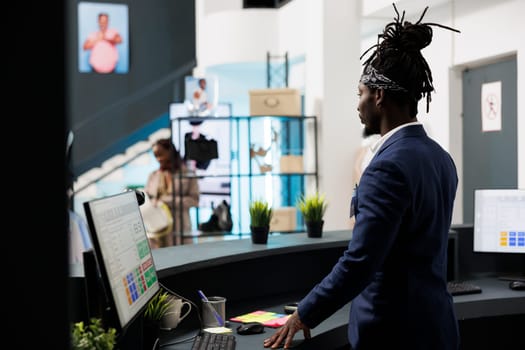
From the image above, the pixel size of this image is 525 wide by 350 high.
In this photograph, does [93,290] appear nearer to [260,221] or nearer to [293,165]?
[260,221]

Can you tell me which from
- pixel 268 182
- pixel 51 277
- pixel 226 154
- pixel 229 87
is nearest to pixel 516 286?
pixel 51 277

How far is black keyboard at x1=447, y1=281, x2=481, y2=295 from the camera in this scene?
2986mm

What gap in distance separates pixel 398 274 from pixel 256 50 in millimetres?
6117

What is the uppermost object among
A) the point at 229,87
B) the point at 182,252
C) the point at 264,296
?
the point at 229,87

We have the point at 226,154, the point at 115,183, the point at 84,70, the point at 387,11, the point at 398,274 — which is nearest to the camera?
the point at 398,274

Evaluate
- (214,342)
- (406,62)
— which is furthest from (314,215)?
(406,62)

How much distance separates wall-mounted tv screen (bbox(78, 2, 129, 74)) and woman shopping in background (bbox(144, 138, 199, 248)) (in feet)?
16.9

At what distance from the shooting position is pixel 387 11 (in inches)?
213

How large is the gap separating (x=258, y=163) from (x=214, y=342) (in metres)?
3.88

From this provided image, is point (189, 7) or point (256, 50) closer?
point (256, 50)

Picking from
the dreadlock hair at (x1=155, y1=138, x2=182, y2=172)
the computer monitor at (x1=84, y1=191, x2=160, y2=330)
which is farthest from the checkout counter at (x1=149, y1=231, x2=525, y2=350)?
the dreadlock hair at (x1=155, y1=138, x2=182, y2=172)

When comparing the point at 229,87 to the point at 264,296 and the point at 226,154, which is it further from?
the point at 264,296

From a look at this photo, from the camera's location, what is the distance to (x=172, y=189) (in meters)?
5.94

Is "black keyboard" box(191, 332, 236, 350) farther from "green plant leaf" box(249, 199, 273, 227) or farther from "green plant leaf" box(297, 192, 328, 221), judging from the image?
"green plant leaf" box(297, 192, 328, 221)
